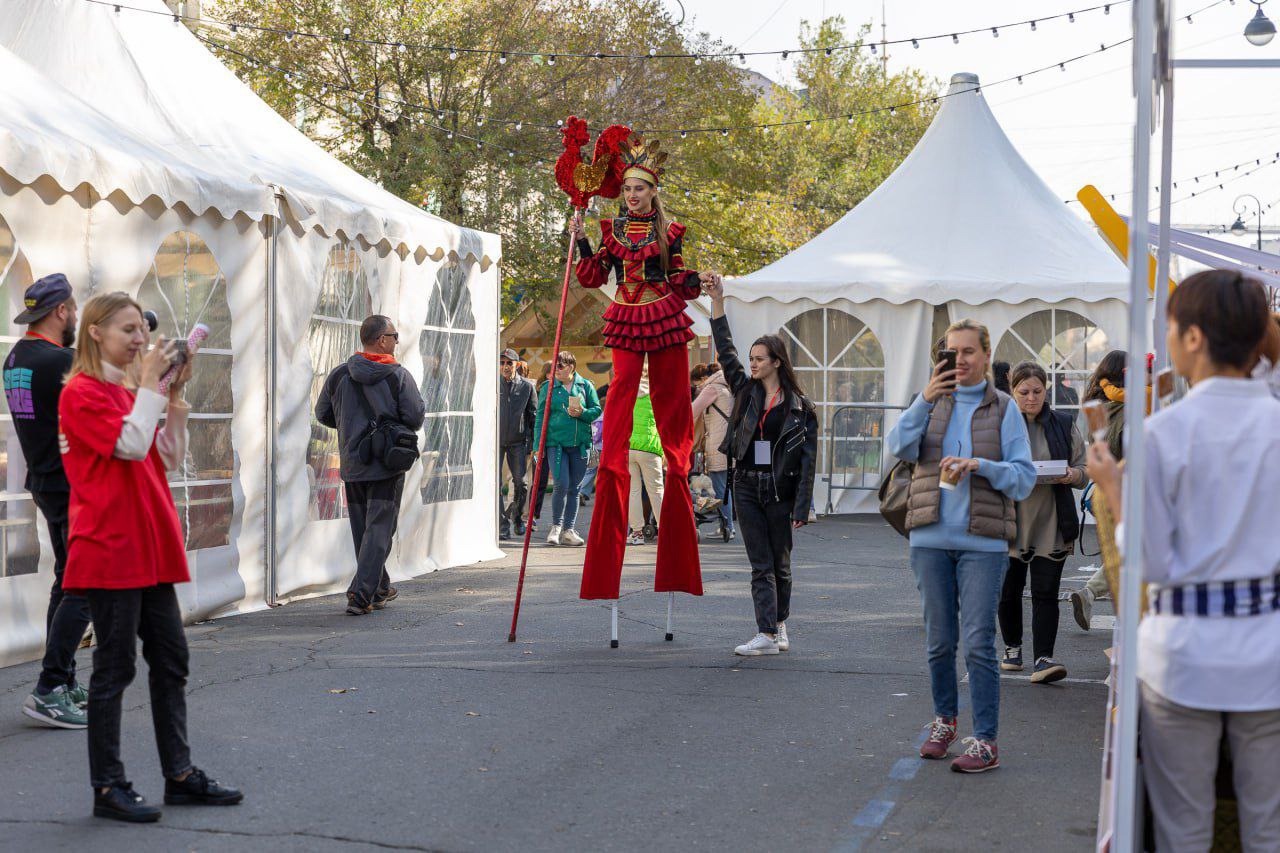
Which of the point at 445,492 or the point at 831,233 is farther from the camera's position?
the point at 831,233

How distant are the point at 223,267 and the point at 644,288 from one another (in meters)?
2.83

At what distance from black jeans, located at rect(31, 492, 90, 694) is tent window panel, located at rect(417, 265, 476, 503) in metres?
5.50

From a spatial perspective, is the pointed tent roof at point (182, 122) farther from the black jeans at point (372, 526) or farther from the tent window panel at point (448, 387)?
the black jeans at point (372, 526)

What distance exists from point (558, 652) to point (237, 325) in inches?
122

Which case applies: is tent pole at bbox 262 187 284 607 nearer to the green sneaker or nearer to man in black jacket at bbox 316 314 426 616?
man in black jacket at bbox 316 314 426 616

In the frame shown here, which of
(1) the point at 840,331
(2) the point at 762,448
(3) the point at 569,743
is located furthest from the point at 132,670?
(1) the point at 840,331

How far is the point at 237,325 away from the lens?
364 inches

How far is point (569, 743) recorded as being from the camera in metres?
5.91

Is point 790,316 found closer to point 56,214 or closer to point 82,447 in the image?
point 56,214

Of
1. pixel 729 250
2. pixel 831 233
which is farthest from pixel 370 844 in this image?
pixel 729 250

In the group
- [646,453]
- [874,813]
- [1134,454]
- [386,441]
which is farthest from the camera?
[646,453]

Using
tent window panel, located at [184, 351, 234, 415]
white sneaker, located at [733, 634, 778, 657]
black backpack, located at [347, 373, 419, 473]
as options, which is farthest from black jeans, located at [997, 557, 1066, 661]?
tent window panel, located at [184, 351, 234, 415]

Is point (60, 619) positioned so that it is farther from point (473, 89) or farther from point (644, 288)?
point (473, 89)

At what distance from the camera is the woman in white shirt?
2.99 m
